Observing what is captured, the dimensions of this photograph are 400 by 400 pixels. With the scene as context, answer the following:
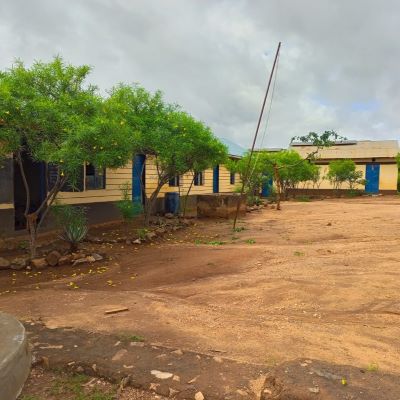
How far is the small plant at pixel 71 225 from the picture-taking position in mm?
8727

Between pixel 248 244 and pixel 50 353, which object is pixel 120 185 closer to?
pixel 248 244

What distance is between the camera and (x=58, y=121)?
263 inches

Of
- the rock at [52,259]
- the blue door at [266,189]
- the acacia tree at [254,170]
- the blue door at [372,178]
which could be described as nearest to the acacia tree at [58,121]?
the rock at [52,259]

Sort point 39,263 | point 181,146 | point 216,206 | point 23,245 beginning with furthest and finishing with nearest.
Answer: point 216,206 < point 181,146 < point 23,245 < point 39,263

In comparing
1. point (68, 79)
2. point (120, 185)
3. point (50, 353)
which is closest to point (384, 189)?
point (120, 185)

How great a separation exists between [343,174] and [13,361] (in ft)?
96.8

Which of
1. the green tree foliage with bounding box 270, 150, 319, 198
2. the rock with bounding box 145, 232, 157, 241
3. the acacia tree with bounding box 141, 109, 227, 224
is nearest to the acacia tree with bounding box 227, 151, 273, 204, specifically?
the green tree foliage with bounding box 270, 150, 319, 198

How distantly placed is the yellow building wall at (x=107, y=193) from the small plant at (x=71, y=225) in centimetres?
163

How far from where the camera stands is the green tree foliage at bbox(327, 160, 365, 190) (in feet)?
96.8

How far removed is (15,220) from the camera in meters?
10.3

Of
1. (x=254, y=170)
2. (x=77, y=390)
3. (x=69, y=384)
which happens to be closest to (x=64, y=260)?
(x=69, y=384)

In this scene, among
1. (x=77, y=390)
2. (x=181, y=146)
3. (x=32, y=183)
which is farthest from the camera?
(x=32, y=183)

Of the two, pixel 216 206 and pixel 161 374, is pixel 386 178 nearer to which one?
pixel 216 206

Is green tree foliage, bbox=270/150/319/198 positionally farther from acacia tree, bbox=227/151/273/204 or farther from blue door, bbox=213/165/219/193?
blue door, bbox=213/165/219/193
